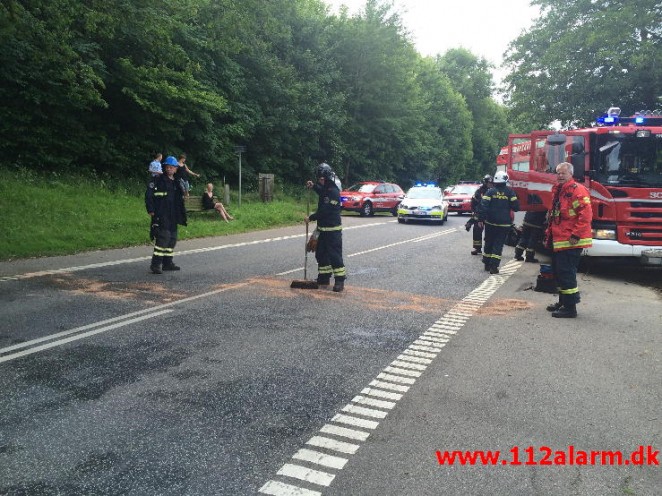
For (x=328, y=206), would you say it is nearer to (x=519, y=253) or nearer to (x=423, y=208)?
(x=519, y=253)

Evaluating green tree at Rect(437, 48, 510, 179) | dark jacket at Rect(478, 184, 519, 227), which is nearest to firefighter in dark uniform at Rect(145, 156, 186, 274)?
dark jacket at Rect(478, 184, 519, 227)

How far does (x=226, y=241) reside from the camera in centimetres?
1514

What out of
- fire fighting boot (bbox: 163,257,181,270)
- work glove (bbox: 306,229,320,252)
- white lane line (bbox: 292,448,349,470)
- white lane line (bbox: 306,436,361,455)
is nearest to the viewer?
white lane line (bbox: 292,448,349,470)

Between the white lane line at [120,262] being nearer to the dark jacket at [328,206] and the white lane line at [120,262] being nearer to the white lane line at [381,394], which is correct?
the dark jacket at [328,206]

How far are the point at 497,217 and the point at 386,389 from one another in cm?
718

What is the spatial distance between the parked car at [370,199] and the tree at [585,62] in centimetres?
975

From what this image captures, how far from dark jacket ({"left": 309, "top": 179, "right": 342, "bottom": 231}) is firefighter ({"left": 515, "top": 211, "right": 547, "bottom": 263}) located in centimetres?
585

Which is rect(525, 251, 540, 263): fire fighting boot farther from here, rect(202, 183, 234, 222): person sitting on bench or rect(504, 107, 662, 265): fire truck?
rect(202, 183, 234, 222): person sitting on bench

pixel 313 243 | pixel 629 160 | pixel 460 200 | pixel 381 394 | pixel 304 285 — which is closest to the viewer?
pixel 381 394

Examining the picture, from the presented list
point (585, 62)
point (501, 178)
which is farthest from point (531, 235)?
point (585, 62)

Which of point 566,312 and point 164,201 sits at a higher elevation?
point 164,201

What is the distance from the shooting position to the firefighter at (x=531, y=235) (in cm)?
1268

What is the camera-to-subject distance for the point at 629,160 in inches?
412

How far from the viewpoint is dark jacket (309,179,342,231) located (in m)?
8.70
